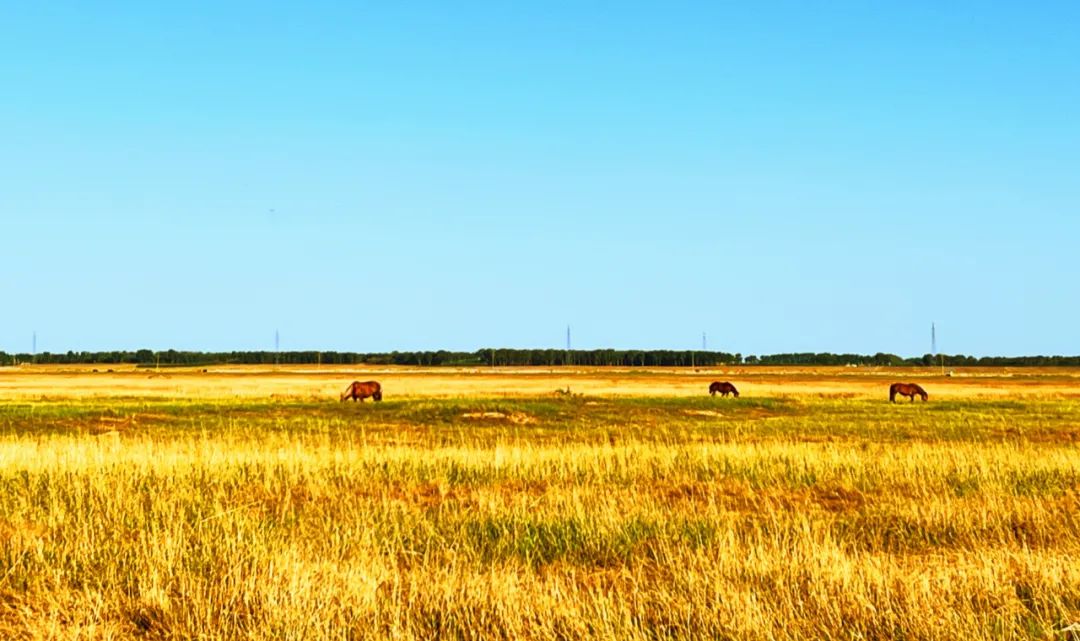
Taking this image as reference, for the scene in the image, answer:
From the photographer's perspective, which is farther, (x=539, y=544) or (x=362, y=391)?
(x=362, y=391)

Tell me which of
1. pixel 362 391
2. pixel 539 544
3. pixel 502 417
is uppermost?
pixel 362 391

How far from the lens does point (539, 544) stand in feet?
29.8

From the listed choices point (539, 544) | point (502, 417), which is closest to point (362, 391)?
point (502, 417)

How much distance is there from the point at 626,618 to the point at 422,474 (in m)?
8.78

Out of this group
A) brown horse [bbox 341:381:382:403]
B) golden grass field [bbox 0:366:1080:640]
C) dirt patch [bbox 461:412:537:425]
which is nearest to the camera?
golden grass field [bbox 0:366:1080:640]

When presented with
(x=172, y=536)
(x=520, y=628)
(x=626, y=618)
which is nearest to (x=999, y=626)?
(x=626, y=618)

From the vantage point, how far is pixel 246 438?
23.7 meters

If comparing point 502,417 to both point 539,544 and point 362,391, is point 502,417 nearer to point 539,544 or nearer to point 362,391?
point 362,391

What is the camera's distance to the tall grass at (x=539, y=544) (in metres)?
6.22

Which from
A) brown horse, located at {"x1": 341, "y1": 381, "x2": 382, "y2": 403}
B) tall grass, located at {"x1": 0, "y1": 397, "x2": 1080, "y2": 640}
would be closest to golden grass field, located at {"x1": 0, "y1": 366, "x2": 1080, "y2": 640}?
tall grass, located at {"x1": 0, "y1": 397, "x2": 1080, "y2": 640}

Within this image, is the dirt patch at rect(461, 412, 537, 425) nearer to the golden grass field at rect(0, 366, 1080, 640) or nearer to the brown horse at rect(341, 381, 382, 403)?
the brown horse at rect(341, 381, 382, 403)

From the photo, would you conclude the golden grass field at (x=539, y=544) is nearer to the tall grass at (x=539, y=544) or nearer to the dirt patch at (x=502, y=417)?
the tall grass at (x=539, y=544)

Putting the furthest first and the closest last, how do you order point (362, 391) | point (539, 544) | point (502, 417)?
point (362, 391) < point (502, 417) < point (539, 544)

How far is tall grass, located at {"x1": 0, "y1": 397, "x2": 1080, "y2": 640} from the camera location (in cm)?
622
